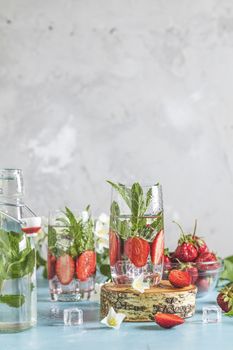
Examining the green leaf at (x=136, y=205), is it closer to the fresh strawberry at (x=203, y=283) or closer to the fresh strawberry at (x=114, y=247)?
the fresh strawberry at (x=114, y=247)

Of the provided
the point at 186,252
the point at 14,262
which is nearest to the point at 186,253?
the point at 186,252

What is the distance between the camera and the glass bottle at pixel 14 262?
1664 mm

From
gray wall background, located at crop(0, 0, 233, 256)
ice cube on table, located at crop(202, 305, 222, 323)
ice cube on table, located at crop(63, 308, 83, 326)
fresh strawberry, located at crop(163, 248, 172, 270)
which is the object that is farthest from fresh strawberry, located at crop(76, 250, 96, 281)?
gray wall background, located at crop(0, 0, 233, 256)

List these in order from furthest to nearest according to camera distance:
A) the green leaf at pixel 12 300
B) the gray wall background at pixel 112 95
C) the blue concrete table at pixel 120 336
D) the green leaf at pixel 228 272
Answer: the gray wall background at pixel 112 95 < the green leaf at pixel 228 272 < the green leaf at pixel 12 300 < the blue concrete table at pixel 120 336

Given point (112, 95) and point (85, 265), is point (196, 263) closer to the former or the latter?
point (85, 265)

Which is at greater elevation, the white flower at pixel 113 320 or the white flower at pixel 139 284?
the white flower at pixel 139 284

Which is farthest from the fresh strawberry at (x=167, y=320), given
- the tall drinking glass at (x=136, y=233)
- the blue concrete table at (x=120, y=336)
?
the tall drinking glass at (x=136, y=233)

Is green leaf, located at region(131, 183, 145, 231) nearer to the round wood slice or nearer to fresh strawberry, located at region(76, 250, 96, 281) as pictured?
the round wood slice

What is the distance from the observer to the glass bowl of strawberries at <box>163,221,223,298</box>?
80.7 inches

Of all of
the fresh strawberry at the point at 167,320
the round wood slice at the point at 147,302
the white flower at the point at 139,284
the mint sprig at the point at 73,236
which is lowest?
the fresh strawberry at the point at 167,320

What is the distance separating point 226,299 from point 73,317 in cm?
38

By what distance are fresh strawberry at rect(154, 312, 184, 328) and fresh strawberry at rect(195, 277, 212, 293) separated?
0.37m

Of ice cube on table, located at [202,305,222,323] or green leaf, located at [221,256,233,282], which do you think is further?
green leaf, located at [221,256,233,282]

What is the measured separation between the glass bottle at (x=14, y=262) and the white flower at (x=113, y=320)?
170 mm
